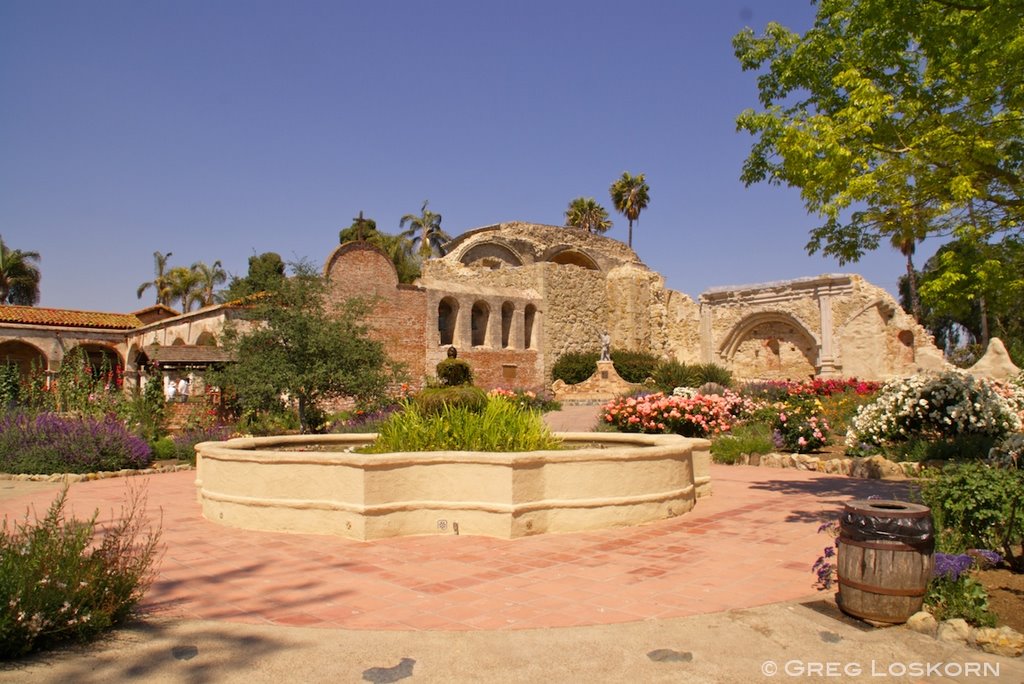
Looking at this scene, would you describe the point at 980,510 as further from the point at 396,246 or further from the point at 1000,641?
the point at 396,246

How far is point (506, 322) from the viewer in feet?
102

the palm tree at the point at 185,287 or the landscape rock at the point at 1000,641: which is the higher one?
the palm tree at the point at 185,287

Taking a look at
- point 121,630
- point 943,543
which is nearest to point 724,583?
point 943,543


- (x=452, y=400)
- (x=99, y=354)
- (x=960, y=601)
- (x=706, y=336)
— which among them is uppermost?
(x=706, y=336)

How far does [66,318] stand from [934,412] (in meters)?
29.5

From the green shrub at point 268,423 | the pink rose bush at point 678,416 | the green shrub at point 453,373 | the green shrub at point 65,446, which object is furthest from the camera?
the green shrub at point 268,423

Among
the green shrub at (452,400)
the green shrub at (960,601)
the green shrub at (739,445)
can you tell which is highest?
the green shrub at (452,400)

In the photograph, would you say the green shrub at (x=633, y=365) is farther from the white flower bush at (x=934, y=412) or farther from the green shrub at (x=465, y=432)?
the green shrub at (x=465, y=432)

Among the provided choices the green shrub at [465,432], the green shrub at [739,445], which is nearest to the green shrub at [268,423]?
the green shrub at [465,432]

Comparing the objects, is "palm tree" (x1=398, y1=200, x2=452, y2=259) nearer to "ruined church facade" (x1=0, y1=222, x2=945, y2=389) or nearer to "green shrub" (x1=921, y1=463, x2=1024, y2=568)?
"ruined church facade" (x1=0, y1=222, x2=945, y2=389)

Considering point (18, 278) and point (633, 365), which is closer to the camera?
point (633, 365)

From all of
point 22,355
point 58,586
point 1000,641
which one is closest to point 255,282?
point 58,586

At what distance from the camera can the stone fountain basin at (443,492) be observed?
6.88 m

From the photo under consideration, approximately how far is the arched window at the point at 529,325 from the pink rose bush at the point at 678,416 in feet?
55.6
